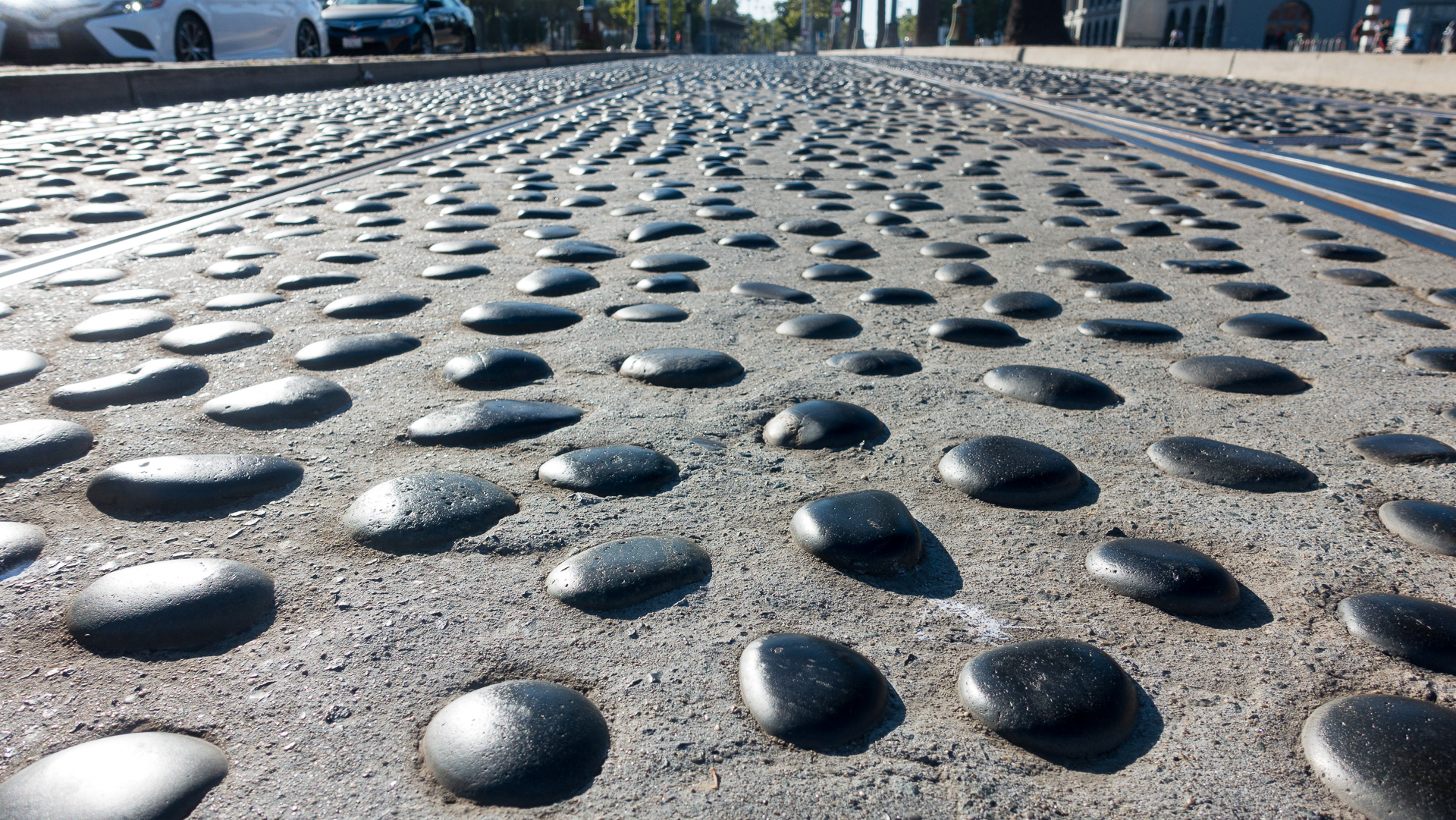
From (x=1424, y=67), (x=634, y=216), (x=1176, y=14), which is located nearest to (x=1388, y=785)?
(x=634, y=216)

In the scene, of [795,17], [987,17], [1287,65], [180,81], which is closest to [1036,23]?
[1287,65]

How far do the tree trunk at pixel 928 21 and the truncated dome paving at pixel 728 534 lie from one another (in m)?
46.7

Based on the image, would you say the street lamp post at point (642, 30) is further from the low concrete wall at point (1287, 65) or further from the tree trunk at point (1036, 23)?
the low concrete wall at point (1287, 65)

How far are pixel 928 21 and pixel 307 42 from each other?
1535 inches

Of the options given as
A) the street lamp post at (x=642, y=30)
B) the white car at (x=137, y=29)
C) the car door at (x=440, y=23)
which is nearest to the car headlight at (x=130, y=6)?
the white car at (x=137, y=29)

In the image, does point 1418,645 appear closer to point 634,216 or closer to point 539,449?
point 539,449

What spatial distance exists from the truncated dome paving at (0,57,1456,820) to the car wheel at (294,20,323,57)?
38.2 ft

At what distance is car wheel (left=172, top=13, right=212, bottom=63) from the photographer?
32.9 ft

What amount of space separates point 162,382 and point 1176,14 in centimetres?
5568

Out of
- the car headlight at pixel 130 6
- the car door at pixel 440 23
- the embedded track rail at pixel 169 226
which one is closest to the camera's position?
the embedded track rail at pixel 169 226

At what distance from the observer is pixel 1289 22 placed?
40.1 meters

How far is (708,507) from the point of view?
131 cm

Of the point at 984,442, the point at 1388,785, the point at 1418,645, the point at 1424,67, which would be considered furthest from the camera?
the point at 1424,67

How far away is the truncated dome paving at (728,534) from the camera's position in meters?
0.83
